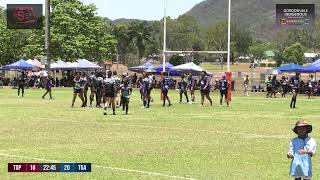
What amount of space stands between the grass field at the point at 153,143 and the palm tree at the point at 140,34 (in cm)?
9840

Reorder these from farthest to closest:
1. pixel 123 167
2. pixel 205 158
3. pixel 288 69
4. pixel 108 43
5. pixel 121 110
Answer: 1. pixel 108 43
2. pixel 288 69
3. pixel 121 110
4. pixel 205 158
5. pixel 123 167

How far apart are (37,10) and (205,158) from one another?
6490 cm

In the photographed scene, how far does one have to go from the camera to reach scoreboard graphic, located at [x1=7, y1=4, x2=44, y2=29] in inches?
3054

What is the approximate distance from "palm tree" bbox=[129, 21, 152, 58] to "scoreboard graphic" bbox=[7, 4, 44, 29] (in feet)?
162

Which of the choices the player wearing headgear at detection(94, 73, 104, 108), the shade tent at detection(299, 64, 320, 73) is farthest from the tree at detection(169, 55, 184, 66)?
the player wearing headgear at detection(94, 73, 104, 108)

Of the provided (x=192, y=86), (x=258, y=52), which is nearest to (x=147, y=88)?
(x=192, y=86)

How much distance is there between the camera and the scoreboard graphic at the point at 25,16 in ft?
254

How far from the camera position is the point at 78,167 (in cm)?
1239

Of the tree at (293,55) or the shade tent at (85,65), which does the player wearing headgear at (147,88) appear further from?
the tree at (293,55)

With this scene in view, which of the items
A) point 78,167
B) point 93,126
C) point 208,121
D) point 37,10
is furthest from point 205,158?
point 37,10

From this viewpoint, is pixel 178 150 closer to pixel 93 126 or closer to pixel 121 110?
pixel 93 126

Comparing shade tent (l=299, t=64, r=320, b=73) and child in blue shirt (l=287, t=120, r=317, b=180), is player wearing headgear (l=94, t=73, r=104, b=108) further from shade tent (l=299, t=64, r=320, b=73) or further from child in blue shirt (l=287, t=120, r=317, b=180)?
shade tent (l=299, t=64, r=320, b=73)

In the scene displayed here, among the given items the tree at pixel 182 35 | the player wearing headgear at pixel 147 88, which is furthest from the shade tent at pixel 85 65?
the tree at pixel 182 35

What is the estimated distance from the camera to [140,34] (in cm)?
13300
